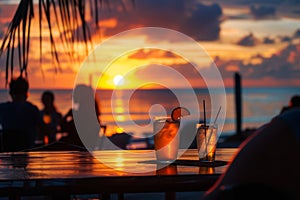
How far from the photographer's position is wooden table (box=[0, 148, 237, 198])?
258 cm

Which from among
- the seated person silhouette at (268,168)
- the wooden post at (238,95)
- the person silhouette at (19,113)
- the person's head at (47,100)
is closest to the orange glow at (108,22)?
the person silhouette at (19,113)

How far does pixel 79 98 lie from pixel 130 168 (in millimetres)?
7318

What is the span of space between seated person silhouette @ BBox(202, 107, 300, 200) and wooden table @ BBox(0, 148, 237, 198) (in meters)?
0.77

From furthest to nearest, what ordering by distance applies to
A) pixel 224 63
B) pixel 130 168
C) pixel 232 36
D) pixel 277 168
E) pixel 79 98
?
pixel 232 36 → pixel 224 63 → pixel 79 98 → pixel 130 168 → pixel 277 168

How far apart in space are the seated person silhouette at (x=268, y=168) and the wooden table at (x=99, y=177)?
765 mm

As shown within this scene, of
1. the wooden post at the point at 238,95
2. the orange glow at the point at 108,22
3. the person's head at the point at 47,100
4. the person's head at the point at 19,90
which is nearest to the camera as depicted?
the orange glow at the point at 108,22

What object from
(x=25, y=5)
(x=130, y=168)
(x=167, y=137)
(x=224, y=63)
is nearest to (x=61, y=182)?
(x=130, y=168)

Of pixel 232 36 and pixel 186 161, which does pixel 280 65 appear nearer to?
pixel 232 36

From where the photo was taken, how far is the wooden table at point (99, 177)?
2.58m

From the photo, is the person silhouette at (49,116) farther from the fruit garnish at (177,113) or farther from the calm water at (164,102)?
the calm water at (164,102)

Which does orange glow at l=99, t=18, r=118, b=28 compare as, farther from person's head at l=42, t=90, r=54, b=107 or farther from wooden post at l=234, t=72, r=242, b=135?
wooden post at l=234, t=72, r=242, b=135

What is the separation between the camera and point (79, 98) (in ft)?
33.6

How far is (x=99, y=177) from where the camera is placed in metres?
2.64

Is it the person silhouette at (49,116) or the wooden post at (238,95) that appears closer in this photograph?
the person silhouette at (49,116)
